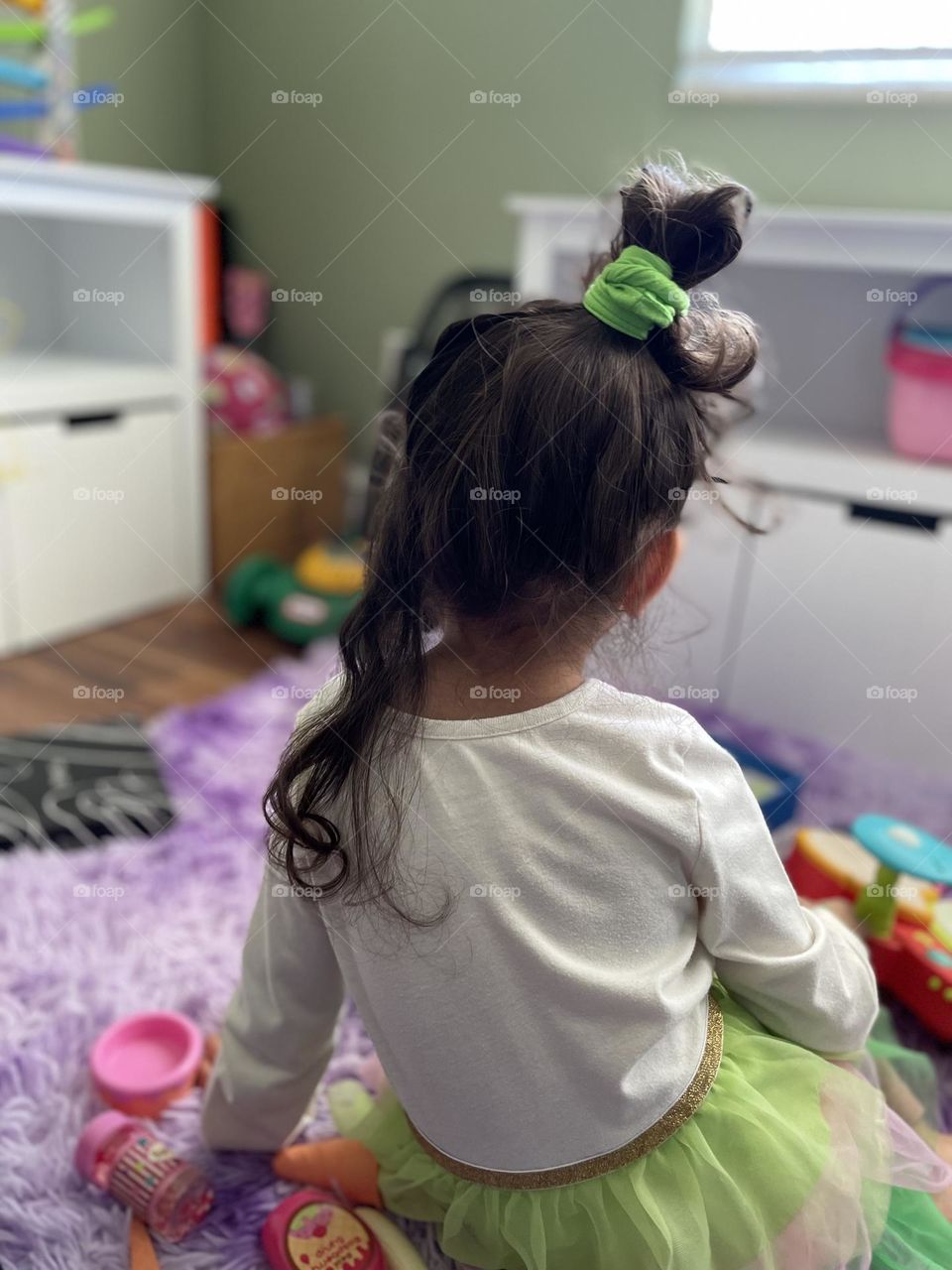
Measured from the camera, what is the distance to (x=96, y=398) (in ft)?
5.29

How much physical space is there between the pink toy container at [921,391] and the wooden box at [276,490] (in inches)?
37.5

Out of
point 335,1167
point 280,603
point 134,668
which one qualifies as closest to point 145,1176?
point 335,1167

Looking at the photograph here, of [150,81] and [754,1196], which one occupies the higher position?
[150,81]

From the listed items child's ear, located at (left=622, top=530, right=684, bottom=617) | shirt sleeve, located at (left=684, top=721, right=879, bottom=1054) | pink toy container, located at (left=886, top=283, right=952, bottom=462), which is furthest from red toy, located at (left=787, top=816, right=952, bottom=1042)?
pink toy container, located at (left=886, top=283, right=952, bottom=462)

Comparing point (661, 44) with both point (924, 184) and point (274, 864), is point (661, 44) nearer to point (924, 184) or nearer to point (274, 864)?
point (924, 184)

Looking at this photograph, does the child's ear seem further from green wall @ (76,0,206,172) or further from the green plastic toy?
the green plastic toy

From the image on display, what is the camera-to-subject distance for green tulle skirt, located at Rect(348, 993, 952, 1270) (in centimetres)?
54

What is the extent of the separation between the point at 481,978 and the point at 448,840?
0.26 ft

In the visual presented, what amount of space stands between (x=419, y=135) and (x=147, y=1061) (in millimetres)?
980

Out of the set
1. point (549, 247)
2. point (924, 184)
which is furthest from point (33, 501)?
point (924, 184)

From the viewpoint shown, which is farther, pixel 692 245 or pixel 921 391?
pixel 921 391

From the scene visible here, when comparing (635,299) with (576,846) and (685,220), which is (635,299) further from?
(576,846)

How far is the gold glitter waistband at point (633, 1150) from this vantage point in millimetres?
548

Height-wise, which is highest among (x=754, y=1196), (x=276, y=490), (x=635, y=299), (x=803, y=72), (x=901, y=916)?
→ (x=803, y=72)
